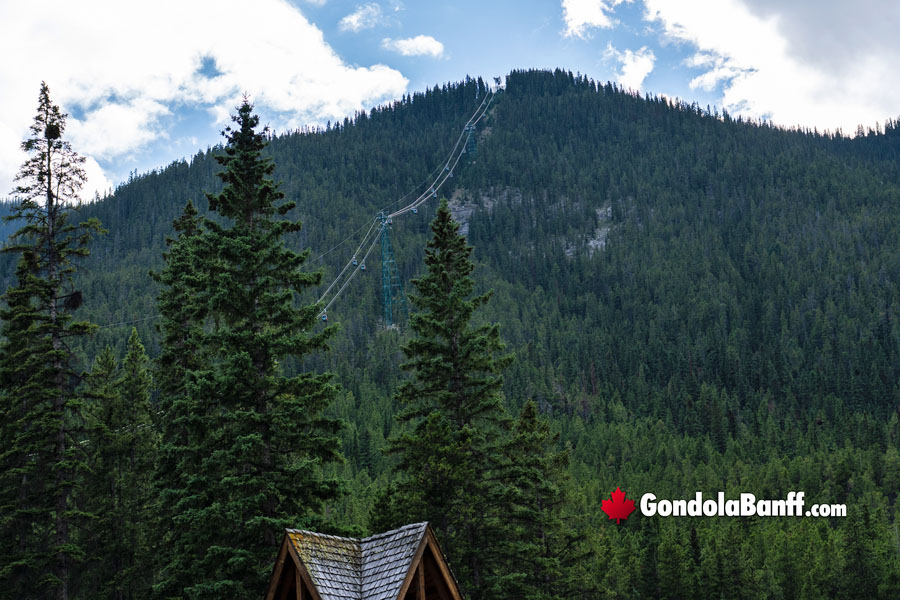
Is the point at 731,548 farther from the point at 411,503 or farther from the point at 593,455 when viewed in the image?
the point at 593,455

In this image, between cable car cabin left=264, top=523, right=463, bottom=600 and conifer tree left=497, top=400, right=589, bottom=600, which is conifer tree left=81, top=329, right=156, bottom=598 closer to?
conifer tree left=497, top=400, right=589, bottom=600

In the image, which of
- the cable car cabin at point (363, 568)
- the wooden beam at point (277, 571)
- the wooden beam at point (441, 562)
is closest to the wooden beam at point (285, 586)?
the cable car cabin at point (363, 568)

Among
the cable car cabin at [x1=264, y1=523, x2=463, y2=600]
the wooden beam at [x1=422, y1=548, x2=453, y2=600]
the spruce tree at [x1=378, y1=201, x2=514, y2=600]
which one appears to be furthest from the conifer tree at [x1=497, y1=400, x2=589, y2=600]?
the cable car cabin at [x1=264, y1=523, x2=463, y2=600]

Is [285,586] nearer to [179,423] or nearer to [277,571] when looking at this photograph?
[277,571]

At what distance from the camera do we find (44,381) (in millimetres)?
30500

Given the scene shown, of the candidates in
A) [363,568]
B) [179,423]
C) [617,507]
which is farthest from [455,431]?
[617,507]

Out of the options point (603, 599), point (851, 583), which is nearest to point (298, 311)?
point (603, 599)

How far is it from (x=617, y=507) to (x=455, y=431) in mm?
71667

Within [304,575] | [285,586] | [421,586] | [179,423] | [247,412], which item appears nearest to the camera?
[304,575]

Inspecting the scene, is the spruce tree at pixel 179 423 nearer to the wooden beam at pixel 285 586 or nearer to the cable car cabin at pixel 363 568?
the wooden beam at pixel 285 586

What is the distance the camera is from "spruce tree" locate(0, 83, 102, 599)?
29.6 m

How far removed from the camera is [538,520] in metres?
33.0

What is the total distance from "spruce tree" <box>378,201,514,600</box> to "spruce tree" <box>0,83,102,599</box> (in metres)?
10.6

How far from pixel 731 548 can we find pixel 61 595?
54.0 meters
